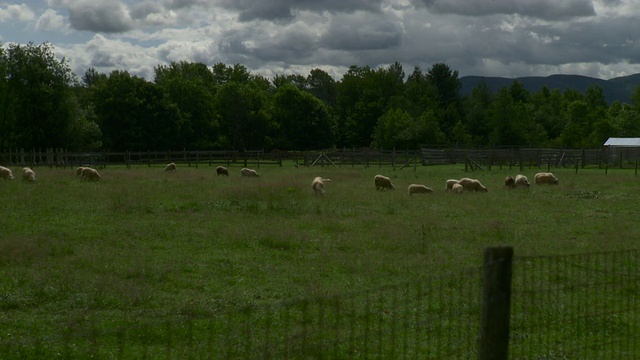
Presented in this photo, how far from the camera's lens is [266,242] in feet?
50.1

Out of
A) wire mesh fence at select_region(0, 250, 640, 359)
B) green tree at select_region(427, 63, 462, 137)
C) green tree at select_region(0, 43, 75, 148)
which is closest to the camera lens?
wire mesh fence at select_region(0, 250, 640, 359)

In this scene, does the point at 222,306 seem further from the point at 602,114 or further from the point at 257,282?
the point at 602,114

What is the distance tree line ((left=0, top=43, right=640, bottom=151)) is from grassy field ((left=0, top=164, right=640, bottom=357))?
41278 millimetres

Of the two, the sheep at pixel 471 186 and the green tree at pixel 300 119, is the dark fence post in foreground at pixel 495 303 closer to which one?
the sheep at pixel 471 186

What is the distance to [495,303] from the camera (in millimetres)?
4172

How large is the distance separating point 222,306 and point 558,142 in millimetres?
86174

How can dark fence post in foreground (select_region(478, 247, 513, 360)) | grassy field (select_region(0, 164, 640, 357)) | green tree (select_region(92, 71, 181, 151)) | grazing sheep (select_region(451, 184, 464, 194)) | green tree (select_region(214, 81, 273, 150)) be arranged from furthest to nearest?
green tree (select_region(214, 81, 273, 150)) < green tree (select_region(92, 71, 181, 151)) < grazing sheep (select_region(451, 184, 464, 194)) < grassy field (select_region(0, 164, 640, 357)) < dark fence post in foreground (select_region(478, 247, 513, 360))

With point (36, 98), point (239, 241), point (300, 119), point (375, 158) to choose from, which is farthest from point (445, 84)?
point (239, 241)

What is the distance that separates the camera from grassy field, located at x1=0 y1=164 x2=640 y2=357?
419 inches

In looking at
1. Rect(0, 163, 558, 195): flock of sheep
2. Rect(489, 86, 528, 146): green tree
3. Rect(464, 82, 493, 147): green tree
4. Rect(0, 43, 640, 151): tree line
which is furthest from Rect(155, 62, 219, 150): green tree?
Rect(0, 163, 558, 195): flock of sheep

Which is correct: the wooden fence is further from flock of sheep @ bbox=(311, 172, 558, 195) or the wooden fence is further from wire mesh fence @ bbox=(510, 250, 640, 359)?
wire mesh fence @ bbox=(510, 250, 640, 359)

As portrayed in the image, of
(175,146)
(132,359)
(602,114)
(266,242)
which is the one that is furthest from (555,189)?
(602,114)

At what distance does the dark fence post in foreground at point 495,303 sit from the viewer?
13.5 feet

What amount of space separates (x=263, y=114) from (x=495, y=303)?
9116cm
